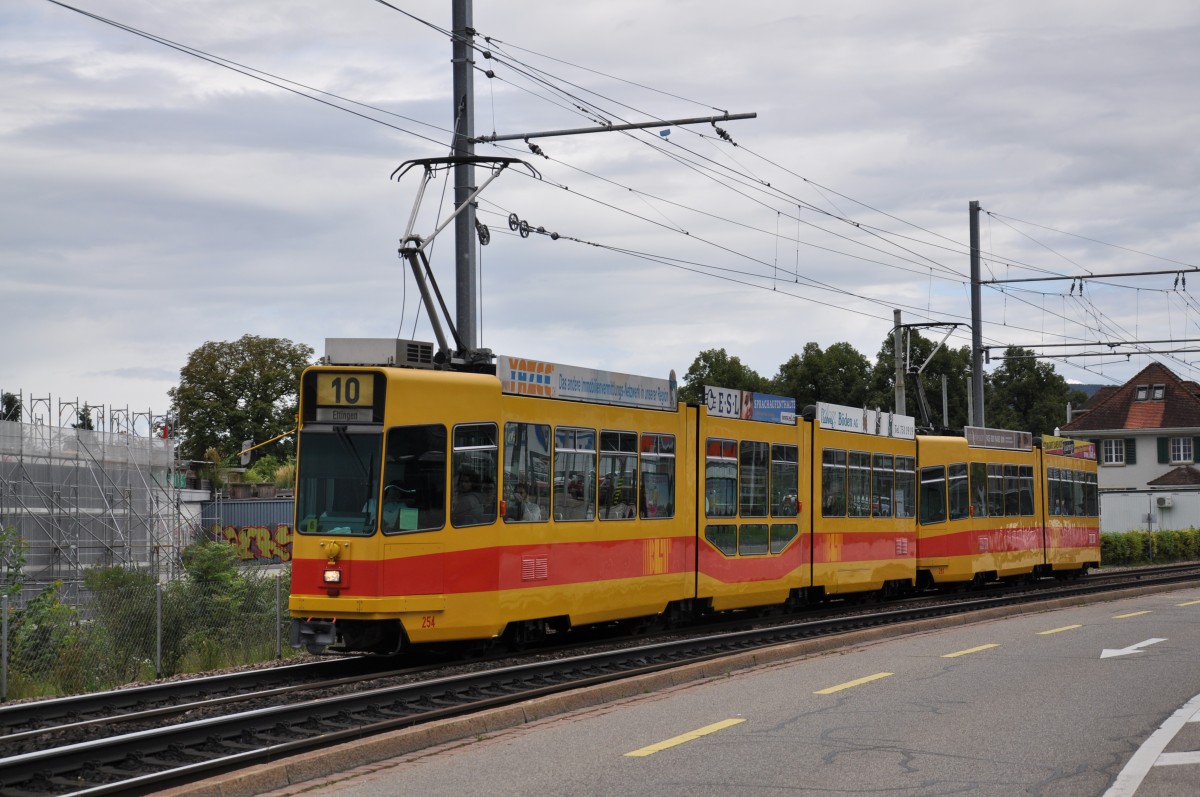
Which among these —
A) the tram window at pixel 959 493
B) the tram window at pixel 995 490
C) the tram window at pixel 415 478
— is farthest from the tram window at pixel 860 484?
the tram window at pixel 415 478

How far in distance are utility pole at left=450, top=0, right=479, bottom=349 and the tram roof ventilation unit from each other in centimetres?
253

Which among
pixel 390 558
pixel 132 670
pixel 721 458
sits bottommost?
pixel 132 670

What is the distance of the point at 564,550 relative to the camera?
16.2m

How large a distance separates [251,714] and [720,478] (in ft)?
34.3

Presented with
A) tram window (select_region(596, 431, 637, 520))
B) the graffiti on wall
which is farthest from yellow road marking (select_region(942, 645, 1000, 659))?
the graffiti on wall

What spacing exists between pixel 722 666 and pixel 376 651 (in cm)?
351

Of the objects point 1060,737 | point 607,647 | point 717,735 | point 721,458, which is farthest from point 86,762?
point 721,458

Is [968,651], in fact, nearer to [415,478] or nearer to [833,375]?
[415,478]

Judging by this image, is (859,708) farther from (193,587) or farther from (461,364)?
(193,587)

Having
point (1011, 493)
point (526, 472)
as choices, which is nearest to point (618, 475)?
point (526, 472)

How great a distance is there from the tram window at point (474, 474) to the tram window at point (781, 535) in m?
7.51

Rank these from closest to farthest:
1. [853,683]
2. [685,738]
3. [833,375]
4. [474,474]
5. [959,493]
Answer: [685,738] → [853,683] → [474,474] → [959,493] → [833,375]

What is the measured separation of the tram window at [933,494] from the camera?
27.3 m

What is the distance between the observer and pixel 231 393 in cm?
8269
